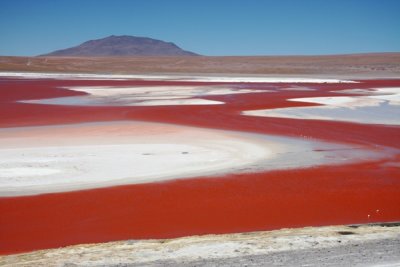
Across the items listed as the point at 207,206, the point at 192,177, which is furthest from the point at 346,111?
the point at 207,206

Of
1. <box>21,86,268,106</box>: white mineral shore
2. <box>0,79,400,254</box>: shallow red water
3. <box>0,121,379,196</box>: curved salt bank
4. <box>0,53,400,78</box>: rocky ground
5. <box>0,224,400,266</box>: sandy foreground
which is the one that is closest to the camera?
<box>0,224,400,266</box>: sandy foreground

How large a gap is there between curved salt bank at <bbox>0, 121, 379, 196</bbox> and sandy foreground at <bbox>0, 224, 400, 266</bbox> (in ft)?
13.7

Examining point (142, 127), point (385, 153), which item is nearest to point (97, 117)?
point (142, 127)

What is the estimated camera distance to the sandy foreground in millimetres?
6109

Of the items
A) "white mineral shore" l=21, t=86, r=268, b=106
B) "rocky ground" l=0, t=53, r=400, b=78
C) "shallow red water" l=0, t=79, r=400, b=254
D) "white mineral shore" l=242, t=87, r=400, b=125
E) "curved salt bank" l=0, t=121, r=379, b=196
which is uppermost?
"rocky ground" l=0, t=53, r=400, b=78

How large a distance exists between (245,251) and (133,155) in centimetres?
779

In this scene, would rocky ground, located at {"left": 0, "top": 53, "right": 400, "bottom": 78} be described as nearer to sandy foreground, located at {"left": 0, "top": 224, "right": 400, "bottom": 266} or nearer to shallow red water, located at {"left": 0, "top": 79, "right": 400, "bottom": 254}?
shallow red water, located at {"left": 0, "top": 79, "right": 400, "bottom": 254}

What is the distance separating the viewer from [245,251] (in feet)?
21.4

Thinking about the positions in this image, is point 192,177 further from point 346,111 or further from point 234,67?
point 234,67

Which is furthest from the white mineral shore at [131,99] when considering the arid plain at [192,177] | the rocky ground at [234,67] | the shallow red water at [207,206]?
the rocky ground at [234,67]

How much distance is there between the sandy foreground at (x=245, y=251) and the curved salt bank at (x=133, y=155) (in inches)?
164

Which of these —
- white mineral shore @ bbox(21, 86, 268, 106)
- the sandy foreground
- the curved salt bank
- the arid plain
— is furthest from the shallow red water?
white mineral shore @ bbox(21, 86, 268, 106)

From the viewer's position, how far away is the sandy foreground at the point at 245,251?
611 cm

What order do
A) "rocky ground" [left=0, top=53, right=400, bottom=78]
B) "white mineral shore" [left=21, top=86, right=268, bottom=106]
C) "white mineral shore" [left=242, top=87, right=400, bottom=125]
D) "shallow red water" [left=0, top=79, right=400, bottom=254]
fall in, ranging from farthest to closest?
"rocky ground" [left=0, top=53, right=400, bottom=78]
"white mineral shore" [left=21, top=86, right=268, bottom=106]
"white mineral shore" [left=242, top=87, right=400, bottom=125]
"shallow red water" [left=0, top=79, right=400, bottom=254]
